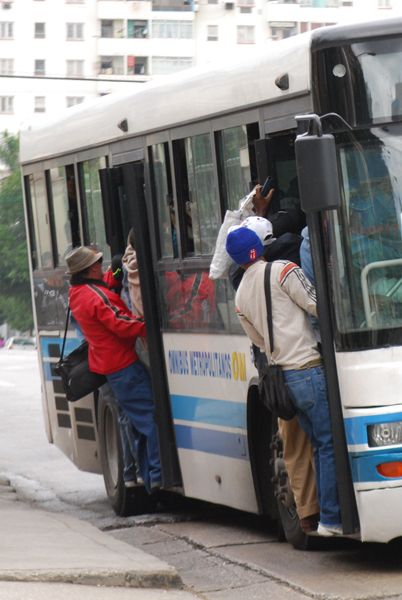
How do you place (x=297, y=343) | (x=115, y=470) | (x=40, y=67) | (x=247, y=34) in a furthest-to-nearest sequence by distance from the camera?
(x=40, y=67)
(x=247, y=34)
(x=115, y=470)
(x=297, y=343)

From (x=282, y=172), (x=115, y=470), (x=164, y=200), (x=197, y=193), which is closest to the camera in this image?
(x=282, y=172)

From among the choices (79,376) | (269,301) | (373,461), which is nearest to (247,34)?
(79,376)

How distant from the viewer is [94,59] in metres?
90.2

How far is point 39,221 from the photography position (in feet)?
37.2

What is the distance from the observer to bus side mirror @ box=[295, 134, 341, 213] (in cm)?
599

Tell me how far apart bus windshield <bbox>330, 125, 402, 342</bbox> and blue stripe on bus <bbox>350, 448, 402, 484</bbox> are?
0.61m

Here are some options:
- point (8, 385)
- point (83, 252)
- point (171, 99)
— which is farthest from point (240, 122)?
point (8, 385)

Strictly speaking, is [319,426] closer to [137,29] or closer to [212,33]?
[212,33]

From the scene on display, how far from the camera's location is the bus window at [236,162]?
7.31 metres

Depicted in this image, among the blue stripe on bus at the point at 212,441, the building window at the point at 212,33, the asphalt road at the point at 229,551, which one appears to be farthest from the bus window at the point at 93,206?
the building window at the point at 212,33

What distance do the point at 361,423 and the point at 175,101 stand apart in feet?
10.0

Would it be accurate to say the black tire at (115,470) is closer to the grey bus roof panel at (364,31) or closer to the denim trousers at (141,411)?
the denim trousers at (141,411)

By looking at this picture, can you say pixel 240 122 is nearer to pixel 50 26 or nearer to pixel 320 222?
pixel 320 222

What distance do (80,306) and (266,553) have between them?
251 centimetres
